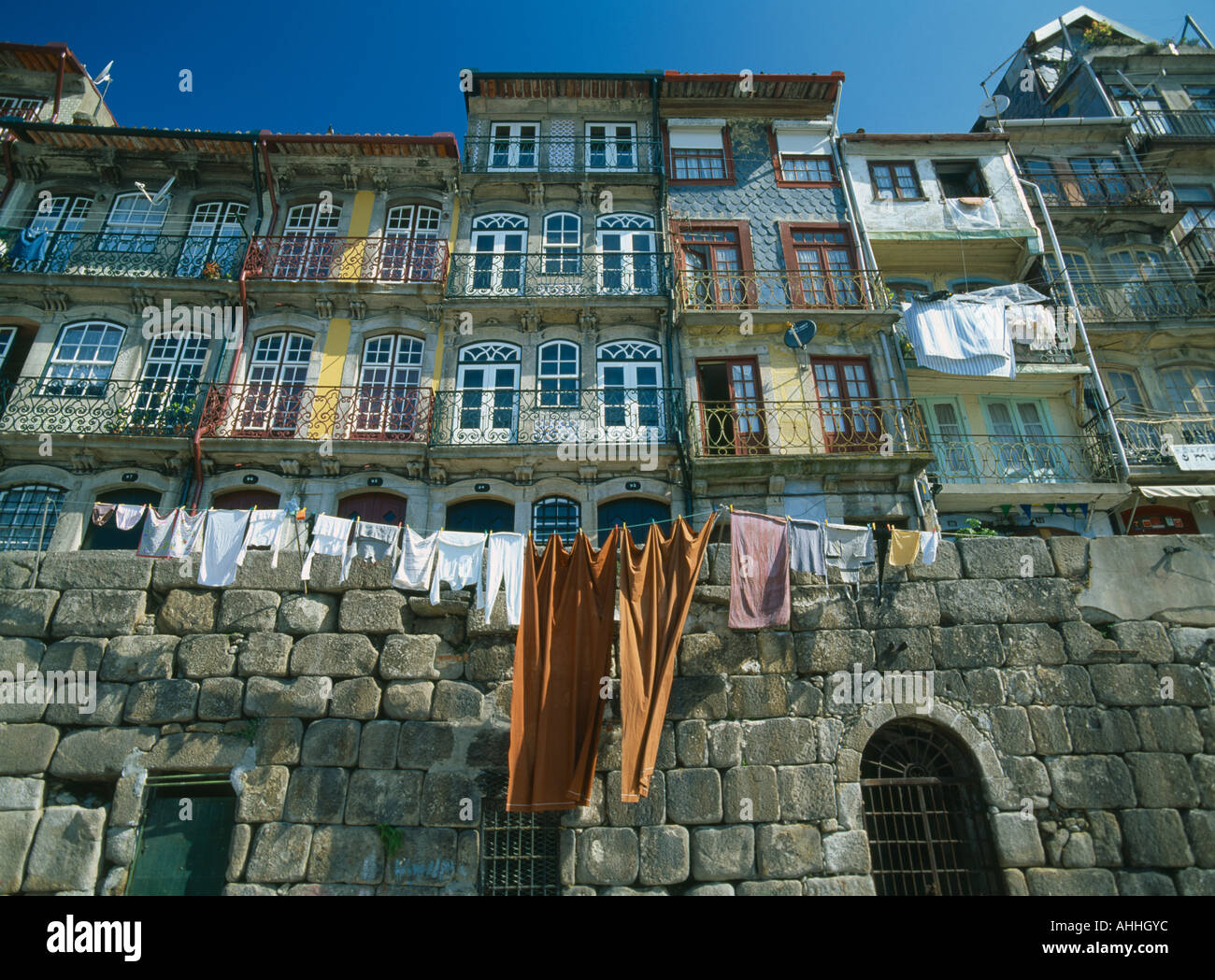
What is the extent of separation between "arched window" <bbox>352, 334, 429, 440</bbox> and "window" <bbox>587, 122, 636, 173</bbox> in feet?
21.4

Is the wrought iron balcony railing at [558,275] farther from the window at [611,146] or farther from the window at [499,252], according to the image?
the window at [611,146]

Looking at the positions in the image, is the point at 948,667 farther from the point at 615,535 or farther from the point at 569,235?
the point at 569,235

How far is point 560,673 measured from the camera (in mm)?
7449

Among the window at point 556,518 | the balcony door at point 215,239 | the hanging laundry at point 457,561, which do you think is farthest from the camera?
the balcony door at point 215,239

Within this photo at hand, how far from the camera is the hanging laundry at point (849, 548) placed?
27.1 ft

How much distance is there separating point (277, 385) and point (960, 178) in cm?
1648

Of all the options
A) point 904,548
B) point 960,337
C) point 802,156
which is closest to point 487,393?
point 904,548

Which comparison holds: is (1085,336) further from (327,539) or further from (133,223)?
(133,223)

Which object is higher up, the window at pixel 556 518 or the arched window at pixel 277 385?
the arched window at pixel 277 385

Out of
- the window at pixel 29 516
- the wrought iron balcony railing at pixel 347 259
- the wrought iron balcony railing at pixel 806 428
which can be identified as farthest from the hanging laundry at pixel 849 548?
the window at pixel 29 516

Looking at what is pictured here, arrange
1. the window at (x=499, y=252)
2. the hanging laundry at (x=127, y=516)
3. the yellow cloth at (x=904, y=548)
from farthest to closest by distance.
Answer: the window at (x=499, y=252), the hanging laundry at (x=127, y=516), the yellow cloth at (x=904, y=548)

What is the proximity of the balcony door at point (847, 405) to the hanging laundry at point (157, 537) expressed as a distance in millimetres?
10761

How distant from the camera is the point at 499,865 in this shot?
7.32 metres

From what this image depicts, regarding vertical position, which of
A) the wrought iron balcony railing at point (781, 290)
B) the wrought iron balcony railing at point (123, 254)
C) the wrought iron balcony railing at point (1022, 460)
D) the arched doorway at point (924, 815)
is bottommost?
the arched doorway at point (924, 815)
